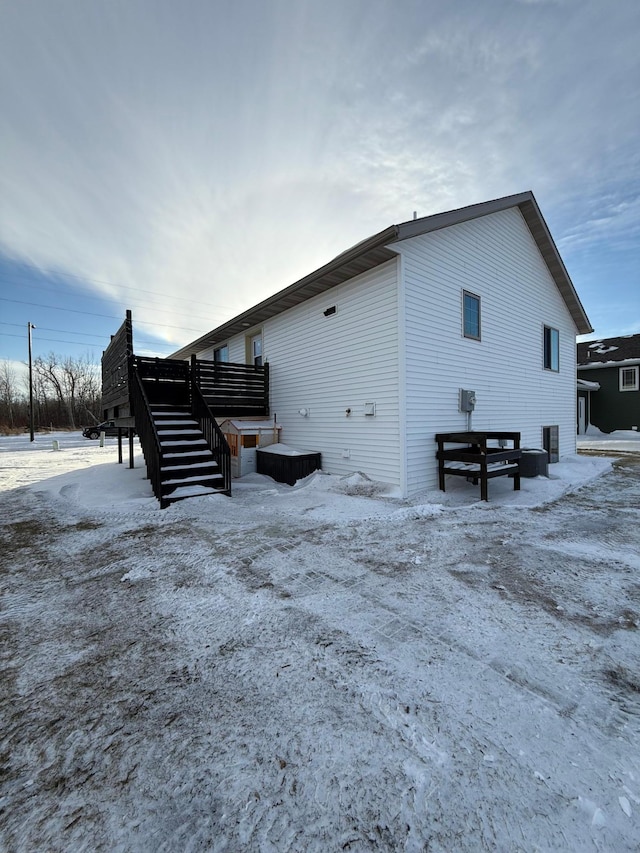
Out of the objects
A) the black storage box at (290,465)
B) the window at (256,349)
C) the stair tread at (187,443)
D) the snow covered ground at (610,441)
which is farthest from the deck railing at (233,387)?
the snow covered ground at (610,441)

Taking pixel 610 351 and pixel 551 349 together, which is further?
pixel 610 351

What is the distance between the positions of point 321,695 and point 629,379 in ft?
82.2

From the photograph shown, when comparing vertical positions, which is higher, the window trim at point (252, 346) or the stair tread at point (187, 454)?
the window trim at point (252, 346)

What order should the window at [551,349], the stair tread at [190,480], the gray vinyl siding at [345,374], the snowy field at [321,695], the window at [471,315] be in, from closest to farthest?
the snowy field at [321,695], the stair tread at [190,480], the gray vinyl siding at [345,374], the window at [471,315], the window at [551,349]

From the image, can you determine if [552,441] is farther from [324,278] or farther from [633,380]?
[633,380]

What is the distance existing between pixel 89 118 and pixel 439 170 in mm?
7910

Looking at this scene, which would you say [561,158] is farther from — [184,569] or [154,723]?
[154,723]

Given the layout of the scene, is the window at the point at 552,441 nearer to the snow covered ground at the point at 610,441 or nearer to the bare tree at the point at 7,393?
the snow covered ground at the point at 610,441

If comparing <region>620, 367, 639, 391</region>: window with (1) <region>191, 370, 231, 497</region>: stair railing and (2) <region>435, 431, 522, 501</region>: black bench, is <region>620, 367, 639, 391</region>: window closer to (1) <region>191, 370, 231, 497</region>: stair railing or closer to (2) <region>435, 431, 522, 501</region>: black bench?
(2) <region>435, 431, 522, 501</region>: black bench

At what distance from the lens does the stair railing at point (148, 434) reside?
19.5 ft

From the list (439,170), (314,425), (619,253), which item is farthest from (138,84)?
(619,253)

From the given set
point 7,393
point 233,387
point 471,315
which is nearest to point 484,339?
point 471,315

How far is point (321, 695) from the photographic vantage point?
1943 millimetres

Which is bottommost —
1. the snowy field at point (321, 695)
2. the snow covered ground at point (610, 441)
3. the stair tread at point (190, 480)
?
the snowy field at point (321, 695)
